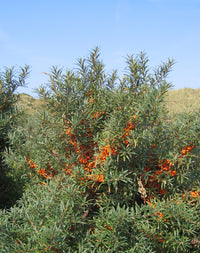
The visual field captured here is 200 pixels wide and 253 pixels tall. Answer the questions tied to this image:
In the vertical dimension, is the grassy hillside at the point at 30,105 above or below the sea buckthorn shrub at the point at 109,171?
above

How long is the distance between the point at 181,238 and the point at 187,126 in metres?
1.05

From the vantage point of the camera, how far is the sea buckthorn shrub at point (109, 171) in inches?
80.2

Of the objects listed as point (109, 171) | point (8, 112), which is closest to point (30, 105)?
point (8, 112)

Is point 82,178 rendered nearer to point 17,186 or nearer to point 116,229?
point 116,229

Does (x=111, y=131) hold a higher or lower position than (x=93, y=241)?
higher

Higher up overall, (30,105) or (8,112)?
(30,105)

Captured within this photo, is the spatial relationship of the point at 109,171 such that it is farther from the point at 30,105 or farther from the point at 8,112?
the point at 30,105

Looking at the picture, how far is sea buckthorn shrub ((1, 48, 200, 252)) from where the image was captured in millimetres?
2037

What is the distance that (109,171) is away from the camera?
219 cm

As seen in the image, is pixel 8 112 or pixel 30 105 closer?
pixel 8 112

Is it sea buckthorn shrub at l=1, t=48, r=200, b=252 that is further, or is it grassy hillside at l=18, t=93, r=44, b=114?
grassy hillside at l=18, t=93, r=44, b=114

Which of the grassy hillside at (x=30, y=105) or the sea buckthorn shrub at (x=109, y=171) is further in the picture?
the grassy hillside at (x=30, y=105)

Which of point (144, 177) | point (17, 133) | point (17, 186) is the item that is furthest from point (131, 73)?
point (17, 186)

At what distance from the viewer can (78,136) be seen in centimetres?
238
